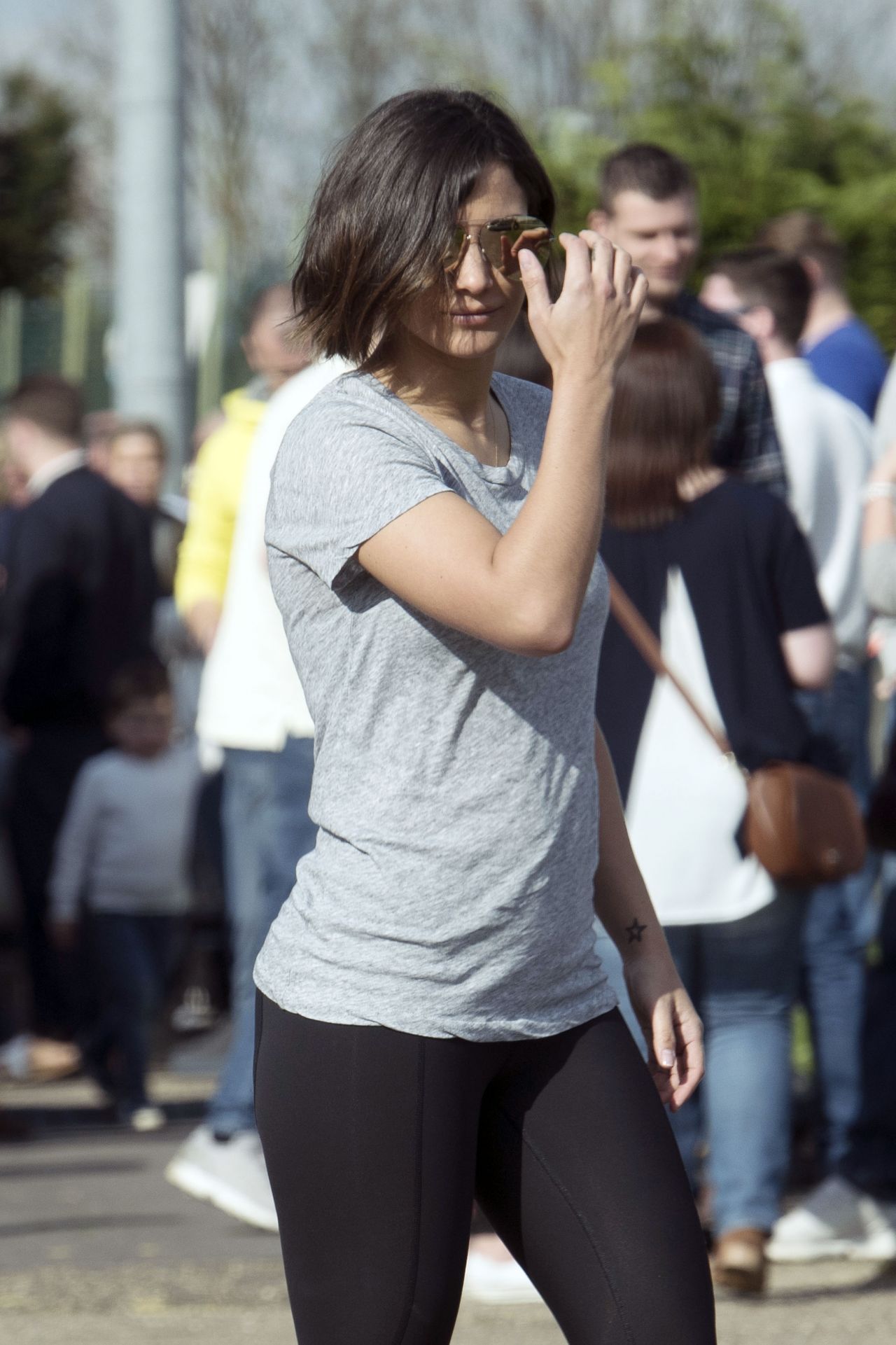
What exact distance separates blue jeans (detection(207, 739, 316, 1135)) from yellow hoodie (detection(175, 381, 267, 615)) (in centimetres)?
70

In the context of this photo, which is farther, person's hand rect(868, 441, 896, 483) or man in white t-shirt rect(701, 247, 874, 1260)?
man in white t-shirt rect(701, 247, 874, 1260)

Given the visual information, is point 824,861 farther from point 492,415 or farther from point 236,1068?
point 492,415

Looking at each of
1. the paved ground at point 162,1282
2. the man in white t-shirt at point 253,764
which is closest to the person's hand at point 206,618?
the man in white t-shirt at point 253,764

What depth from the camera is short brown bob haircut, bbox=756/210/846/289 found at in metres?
6.58

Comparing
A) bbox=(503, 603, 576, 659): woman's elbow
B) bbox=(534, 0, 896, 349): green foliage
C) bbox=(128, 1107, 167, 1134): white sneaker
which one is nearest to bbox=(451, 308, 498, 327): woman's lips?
bbox=(503, 603, 576, 659): woman's elbow

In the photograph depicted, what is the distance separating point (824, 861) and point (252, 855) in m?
1.68

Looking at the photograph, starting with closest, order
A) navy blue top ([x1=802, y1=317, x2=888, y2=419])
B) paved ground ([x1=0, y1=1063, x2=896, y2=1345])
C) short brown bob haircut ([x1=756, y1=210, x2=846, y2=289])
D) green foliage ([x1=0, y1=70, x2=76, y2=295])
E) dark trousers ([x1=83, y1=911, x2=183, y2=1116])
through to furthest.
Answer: paved ground ([x1=0, y1=1063, x2=896, y2=1345]) → navy blue top ([x1=802, y1=317, x2=888, y2=419]) → dark trousers ([x1=83, y1=911, x2=183, y2=1116]) → short brown bob haircut ([x1=756, y1=210, x2=846, y2=289]) → green foliage ([x1=0, y1=70, x2=76, y2=295])

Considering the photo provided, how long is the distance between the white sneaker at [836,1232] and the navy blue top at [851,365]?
8.09 ft

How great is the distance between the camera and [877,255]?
1026 centimetres

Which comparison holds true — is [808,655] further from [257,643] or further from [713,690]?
[257,643]

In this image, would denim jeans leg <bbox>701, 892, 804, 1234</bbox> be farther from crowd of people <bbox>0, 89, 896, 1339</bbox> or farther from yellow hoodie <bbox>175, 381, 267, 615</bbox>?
yellow hoodie <bbox>175, 381, 267, 615</bbox>

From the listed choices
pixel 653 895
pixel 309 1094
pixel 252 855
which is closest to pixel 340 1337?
pixel 309 1094

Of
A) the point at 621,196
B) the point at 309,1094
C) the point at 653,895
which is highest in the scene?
the point at 621,196

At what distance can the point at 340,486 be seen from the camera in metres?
2.10
